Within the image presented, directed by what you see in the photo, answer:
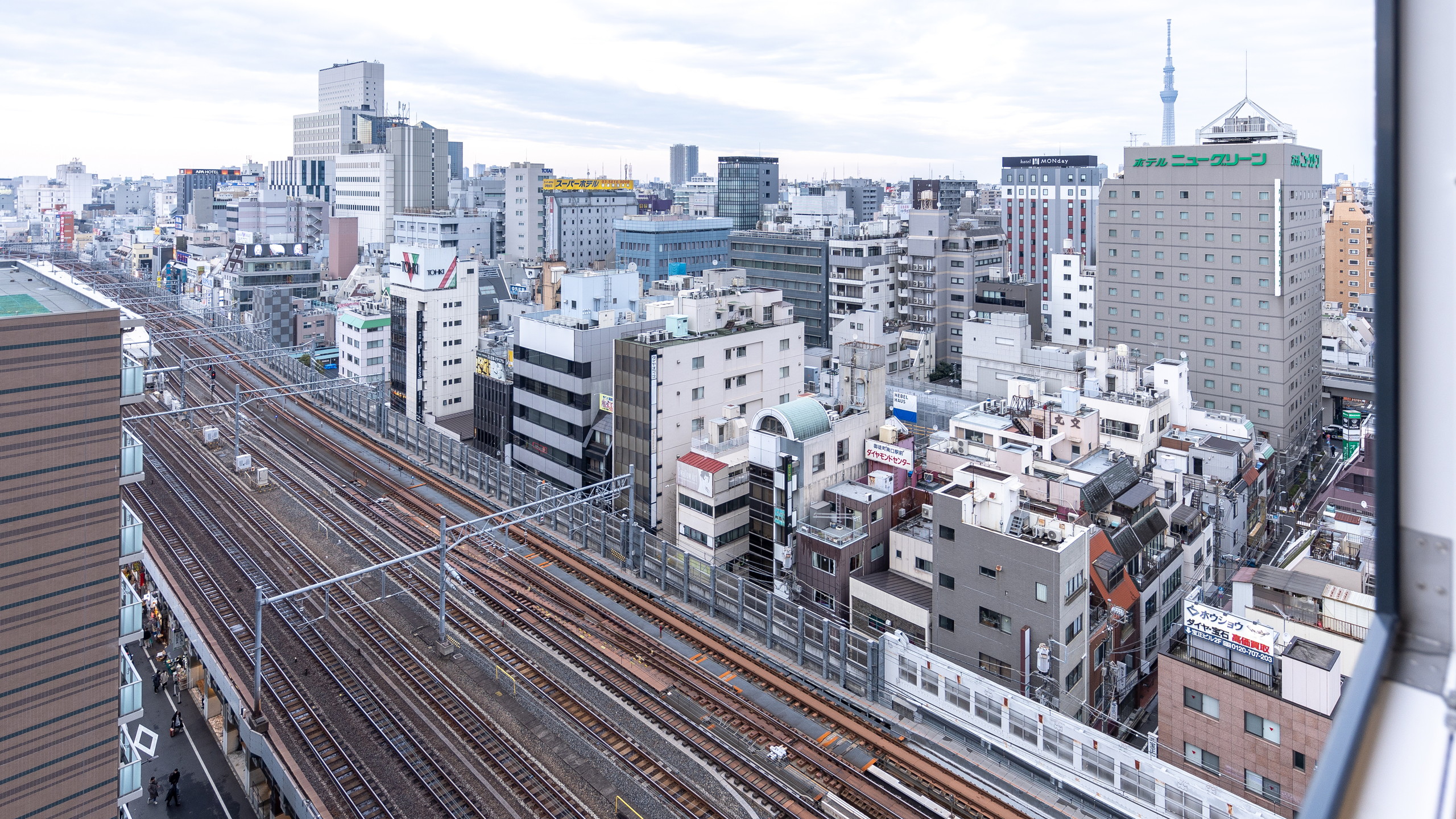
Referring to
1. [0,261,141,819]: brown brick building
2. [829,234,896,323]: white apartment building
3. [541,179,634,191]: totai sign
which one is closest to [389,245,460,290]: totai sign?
[829,234,896,323]: white apartment building

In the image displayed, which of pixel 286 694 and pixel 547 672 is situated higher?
pixel 547 672

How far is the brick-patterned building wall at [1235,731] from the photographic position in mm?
15398

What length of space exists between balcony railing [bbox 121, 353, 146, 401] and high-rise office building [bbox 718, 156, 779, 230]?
282 ft

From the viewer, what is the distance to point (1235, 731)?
16250 millimetres

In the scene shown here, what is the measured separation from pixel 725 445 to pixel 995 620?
415 inches

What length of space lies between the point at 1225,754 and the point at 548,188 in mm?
82455

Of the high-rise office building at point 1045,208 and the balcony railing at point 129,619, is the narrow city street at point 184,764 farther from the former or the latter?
the high-rise office building at point 1045,208

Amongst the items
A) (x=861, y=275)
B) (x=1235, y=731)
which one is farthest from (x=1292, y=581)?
(x=861, y=275)

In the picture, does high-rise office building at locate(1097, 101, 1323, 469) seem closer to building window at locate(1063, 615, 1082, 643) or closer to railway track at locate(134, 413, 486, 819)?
building window at locate(1063, 615, 1082, 643)

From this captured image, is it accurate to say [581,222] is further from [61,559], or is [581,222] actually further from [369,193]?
[61,559]

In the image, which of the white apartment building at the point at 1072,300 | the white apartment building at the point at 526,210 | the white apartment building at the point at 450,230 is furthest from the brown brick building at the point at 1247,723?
the white apartment building at the point at 526,210

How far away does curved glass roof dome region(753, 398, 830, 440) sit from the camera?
24641 millimetres

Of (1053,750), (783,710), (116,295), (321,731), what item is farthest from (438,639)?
(116,295)

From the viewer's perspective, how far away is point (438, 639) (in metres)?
23.3
